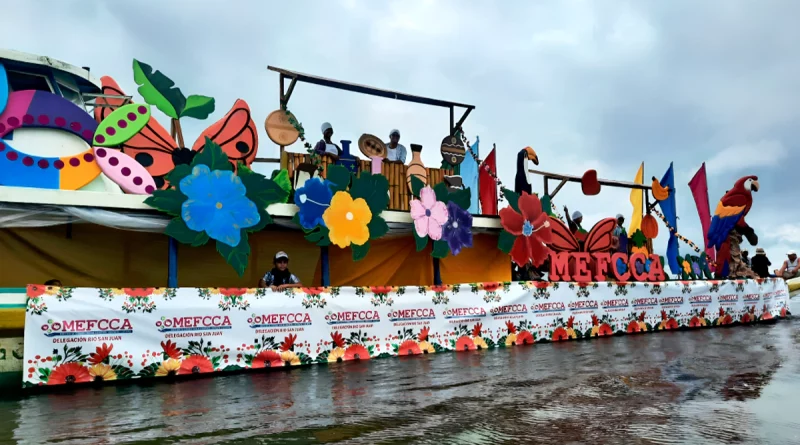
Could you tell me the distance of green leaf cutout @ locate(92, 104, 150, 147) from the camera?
7023 millimetres

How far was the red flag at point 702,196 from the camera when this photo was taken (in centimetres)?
1551

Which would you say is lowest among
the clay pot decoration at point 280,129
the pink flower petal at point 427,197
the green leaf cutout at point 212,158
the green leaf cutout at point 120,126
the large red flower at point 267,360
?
the large red flower at point 267,360

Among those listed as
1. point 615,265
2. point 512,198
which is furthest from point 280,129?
point 615,265

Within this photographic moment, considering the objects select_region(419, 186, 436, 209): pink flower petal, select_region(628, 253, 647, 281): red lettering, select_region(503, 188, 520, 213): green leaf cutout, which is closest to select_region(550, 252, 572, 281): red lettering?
select_region(503, 188, 520, 213): green leaf cutout

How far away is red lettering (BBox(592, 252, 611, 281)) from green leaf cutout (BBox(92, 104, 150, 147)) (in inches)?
341

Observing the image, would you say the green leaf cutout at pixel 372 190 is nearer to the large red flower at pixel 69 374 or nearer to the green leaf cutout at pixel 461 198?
the green leaf cutout at pixel 461 198

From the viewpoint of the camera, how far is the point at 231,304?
713 centimetres

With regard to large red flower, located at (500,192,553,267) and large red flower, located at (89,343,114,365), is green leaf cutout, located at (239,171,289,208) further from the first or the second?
large red flower, located at (500,192,553,267)

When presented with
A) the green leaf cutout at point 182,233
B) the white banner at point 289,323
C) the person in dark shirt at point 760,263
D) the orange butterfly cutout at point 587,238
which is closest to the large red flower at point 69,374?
the white banner at point 289,323

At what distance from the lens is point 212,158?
24.0 feet

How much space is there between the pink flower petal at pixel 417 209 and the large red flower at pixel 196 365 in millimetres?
3913

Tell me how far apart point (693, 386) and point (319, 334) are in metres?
4.74

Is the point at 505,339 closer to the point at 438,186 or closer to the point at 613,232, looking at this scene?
the point at 438,186

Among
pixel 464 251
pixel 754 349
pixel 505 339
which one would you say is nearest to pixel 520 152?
pixel 464 251
